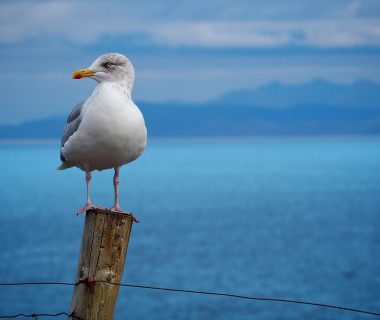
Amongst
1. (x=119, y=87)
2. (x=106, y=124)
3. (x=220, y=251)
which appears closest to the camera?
(x=106, y=124)

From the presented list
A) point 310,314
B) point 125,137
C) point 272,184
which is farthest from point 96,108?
point 272,184

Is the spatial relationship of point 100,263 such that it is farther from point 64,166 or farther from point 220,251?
point 220,251

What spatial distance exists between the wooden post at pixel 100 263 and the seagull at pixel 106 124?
86 cm

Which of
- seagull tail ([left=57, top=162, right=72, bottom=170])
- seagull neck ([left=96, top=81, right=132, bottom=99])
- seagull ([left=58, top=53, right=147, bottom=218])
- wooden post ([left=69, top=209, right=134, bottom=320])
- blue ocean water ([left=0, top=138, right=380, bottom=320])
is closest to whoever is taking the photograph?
wooden post ([left=69, top=209, right=134, bottom=320])

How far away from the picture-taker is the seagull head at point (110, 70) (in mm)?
7863

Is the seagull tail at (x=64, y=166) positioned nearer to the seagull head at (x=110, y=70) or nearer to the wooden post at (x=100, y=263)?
the seagull head at (x=110, y=70)

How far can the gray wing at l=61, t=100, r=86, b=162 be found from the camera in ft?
25.4

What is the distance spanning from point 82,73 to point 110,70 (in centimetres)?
26

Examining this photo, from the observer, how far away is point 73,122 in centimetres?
786

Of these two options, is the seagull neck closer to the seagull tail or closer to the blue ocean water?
the seagull tail

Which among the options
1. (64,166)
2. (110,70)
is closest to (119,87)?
(110,70)

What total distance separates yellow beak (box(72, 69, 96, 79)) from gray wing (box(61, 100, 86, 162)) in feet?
0.81

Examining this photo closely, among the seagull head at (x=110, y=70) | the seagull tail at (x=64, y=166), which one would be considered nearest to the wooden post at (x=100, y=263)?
the seagull head at (x=110, y=70)

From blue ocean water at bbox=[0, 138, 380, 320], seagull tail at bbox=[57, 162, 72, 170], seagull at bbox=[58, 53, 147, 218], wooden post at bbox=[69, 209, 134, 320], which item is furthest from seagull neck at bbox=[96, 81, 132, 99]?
blue ocean water at bbox=[0, 138, 380, 320]
